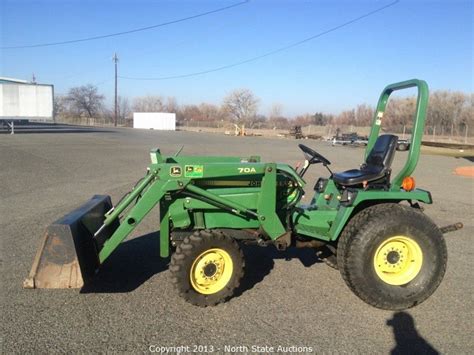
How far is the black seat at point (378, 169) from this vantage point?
14.8 feet

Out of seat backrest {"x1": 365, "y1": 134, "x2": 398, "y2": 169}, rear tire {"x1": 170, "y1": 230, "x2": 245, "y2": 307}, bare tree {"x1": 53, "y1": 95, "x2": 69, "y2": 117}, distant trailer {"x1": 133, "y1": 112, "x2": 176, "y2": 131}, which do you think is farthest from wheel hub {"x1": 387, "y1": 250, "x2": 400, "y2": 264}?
bare tree {"x1": 53, "y1": 95, "x2": 69, "y2": 117}

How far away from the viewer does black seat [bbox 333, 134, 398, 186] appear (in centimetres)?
452

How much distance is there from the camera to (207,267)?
4031 mm

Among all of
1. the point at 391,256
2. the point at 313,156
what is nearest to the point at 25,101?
the point at 313,156

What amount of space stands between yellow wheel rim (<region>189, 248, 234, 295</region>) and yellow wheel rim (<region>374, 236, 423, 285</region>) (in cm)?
142

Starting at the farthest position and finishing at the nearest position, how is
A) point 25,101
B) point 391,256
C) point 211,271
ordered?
point 25,101 < point 391,256 < point 211,271

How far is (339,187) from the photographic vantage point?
4.88 m

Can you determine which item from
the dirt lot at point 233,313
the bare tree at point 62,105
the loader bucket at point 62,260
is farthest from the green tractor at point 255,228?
the bare tree at point 62,105

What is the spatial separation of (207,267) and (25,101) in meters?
37.3

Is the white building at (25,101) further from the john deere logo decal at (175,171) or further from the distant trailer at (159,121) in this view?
the john deere logo decal at (175,171)

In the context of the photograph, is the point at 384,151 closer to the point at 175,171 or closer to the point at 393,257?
the point at 393,257

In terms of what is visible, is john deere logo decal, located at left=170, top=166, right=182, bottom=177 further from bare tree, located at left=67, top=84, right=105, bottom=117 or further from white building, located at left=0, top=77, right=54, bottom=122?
bare tree, located at left=67, top=84, right=105, bottom=117

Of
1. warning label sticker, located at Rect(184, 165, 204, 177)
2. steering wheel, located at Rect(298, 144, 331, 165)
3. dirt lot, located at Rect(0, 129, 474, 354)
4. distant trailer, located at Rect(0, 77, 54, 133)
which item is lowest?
dirt lot, located at Rect(0, 129, 474, 354)

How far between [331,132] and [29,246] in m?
52.6
